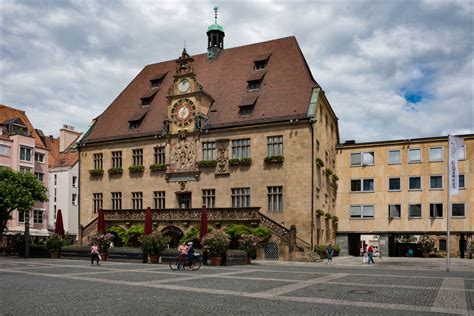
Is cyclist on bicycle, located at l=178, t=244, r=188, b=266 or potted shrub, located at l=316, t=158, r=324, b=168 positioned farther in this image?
potted shrub, located at l=316, t=158, r=324, b=168

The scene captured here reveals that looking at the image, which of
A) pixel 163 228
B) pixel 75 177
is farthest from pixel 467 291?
pixel 75 177

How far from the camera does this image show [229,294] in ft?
58.7

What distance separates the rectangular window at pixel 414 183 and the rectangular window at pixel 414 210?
178 cm

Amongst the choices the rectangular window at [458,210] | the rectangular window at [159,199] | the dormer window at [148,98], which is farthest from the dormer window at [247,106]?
the rectangular window at [458,210]

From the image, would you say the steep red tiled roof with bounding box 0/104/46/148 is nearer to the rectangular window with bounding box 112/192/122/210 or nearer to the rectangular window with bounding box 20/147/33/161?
the rectangular window with bounding box 20/147/33/161

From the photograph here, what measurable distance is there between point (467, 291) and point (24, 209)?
42311 millimetres

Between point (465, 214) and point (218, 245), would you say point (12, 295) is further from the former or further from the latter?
point (465, 214)

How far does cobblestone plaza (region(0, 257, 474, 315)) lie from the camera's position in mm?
14562

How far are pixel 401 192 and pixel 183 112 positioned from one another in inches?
909

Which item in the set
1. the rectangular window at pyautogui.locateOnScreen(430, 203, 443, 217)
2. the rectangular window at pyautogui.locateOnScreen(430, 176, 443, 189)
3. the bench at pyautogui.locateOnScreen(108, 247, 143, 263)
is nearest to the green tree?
the bench at pyautogui.locateOnScreen(108, 247, 143, 263)

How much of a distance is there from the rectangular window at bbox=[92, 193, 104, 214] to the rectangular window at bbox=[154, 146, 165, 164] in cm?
776

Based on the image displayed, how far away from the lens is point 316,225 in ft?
145

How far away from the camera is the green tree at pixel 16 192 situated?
49.0m

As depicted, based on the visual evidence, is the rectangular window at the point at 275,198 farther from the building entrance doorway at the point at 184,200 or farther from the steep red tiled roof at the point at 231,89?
the building entrance doorway at the point at 184,200
